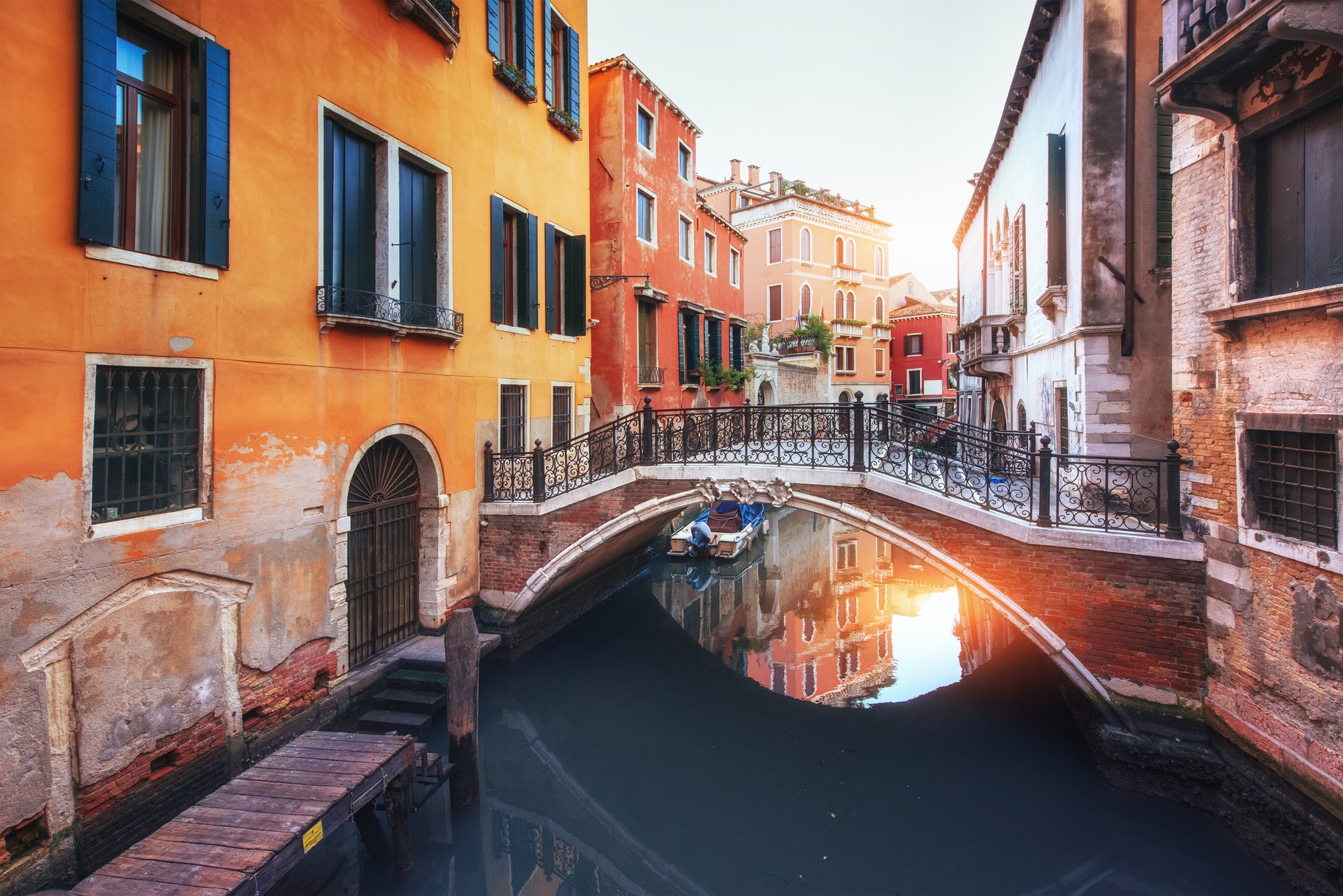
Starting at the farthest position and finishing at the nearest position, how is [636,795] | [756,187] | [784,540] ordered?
1. [756,187]
2. [784,540]
3. [636,795]

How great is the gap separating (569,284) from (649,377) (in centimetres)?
323

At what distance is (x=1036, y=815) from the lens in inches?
249

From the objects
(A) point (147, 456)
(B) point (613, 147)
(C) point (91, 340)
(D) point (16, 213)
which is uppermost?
(B) point (613, 147)

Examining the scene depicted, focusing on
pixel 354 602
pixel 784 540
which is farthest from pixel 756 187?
pixel 354 602

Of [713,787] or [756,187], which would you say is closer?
[713,787]

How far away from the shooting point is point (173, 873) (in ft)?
13.0

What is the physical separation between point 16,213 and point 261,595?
11.1 ft

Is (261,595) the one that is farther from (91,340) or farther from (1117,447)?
(1117,447)

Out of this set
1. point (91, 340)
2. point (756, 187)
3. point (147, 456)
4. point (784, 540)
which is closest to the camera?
point (91, 340)

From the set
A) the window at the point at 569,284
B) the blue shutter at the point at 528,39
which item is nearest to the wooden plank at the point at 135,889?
the window at the point at 569,284

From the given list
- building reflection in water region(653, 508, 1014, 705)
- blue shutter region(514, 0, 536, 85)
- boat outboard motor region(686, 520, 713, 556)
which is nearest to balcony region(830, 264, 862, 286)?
building reflection in water region(653, 508, 1014, 705)

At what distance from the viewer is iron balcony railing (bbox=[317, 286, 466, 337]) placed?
671 centimetres

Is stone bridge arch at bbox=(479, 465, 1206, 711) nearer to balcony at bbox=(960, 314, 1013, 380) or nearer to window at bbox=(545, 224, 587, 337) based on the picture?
window at bbox=(545, 224, 587, 337)

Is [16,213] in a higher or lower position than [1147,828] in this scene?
higher
